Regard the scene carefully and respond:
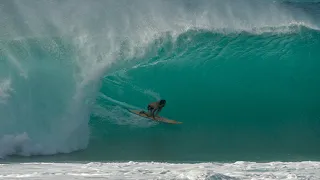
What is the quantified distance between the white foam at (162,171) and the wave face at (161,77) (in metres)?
1.99

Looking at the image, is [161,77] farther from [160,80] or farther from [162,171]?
[162,171]

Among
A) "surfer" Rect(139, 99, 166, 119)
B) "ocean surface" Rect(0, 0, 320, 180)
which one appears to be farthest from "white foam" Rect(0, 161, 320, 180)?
"surfer" Rect(139, 99, 166, 119)

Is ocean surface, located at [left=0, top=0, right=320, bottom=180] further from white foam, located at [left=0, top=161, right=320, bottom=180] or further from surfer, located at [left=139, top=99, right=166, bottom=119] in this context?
white foam, located at [left=0, top=161, right=320, bottom=180]

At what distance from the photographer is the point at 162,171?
8.10 m

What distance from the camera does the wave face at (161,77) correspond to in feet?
37.8

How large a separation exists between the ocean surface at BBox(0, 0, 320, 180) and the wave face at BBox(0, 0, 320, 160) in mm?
23

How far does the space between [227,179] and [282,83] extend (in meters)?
7.02

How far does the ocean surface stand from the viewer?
11.4 metres

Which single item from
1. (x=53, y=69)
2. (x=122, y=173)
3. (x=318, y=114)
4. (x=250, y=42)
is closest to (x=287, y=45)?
(x=250, y=42)

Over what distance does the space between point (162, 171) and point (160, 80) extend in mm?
5360

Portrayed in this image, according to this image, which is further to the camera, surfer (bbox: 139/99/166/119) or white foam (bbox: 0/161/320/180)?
surfer (bbox: 139/99/166/119)

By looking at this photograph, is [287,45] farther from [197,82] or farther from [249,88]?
[197,82]

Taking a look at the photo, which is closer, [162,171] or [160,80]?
[162,171]

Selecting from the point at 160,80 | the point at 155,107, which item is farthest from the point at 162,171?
the point at 160,80
